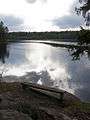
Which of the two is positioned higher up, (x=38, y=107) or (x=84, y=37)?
(x=84, y=37)

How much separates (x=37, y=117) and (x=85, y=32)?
694 cm

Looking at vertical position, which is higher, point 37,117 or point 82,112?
point 37,117

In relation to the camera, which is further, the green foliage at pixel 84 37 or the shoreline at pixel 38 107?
the green foliage at pixel 84 37

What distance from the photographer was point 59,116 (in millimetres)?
11242

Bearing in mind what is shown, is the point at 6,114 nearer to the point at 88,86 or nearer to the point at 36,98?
the point at 36,98

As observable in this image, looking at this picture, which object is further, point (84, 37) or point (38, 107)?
point (84, 37)

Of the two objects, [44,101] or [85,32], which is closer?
[44,101]

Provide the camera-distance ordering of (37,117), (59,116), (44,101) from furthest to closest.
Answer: (44,101)
(59,116)
(37,117)

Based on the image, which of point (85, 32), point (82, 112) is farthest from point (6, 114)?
point (85, 32)

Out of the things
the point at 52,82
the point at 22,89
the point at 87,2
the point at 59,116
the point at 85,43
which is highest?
the point at 87,2

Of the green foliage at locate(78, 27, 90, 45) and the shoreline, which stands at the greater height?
the green foliage at locate(78, 27, 90, 45)

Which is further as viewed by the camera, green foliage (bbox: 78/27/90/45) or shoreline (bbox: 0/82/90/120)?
green foliage (bbox: 78/27/90/45)

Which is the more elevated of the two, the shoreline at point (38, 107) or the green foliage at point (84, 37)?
the green foliage at point (84, 37)

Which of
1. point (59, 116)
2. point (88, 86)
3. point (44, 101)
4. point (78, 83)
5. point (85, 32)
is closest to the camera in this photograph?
point (59, 116)
